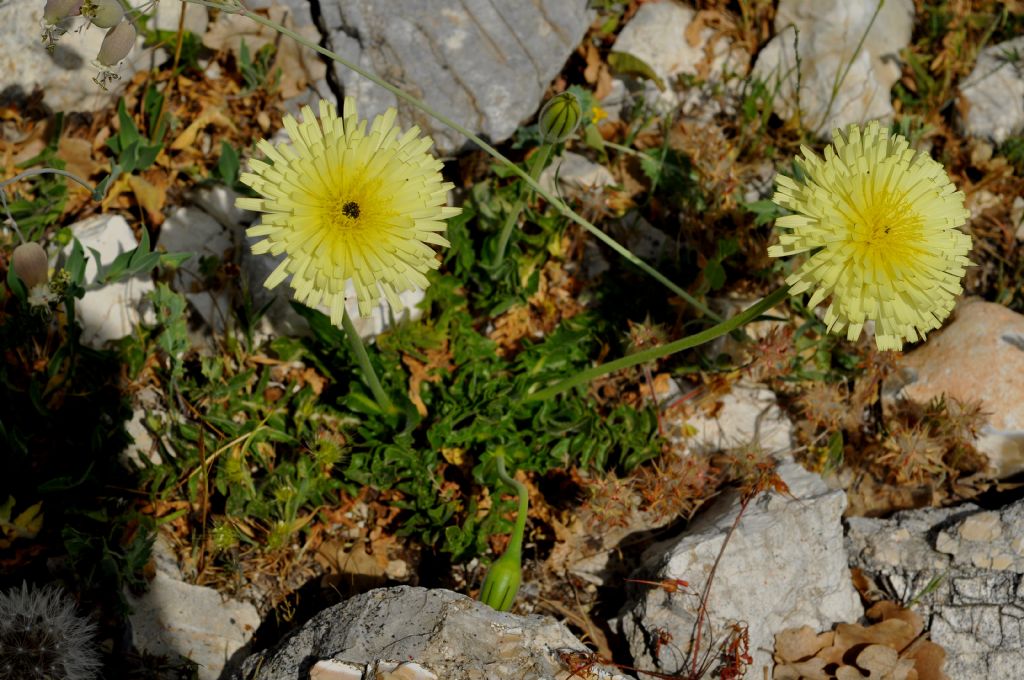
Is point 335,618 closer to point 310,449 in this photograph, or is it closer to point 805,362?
point 310,449

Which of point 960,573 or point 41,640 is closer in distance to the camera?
point 41,640

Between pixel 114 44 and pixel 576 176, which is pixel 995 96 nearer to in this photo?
pixel 576 176

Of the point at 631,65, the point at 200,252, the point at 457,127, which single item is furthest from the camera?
the point at 631,65

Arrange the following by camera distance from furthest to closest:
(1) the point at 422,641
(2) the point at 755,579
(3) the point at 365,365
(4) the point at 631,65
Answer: (4) the point at 631,65 < (2) the point at 755,579 < (3) the point at 365,365 < (1) the point at 422,641

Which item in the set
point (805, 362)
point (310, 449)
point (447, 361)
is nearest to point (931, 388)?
point (805, 362)

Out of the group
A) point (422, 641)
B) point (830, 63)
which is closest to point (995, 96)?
point (830, 63)

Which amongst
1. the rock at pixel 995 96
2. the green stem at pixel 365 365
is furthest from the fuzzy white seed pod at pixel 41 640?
the rock at pixel 995 96

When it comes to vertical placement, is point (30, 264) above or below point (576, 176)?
below
